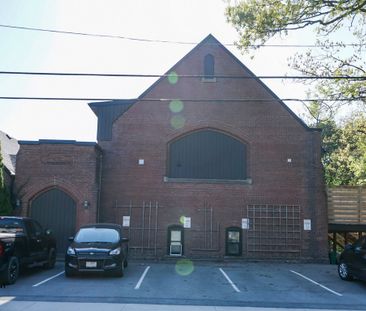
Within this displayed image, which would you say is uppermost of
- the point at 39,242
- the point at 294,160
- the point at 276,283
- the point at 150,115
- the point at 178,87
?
the point at 178,87

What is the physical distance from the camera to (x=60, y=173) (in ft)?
60.5

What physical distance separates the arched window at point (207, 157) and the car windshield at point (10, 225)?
8450mm

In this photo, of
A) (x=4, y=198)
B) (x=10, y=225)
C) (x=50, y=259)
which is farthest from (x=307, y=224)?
(x=4, y=198)

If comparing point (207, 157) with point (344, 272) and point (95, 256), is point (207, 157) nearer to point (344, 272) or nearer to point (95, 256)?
point (344, 272)

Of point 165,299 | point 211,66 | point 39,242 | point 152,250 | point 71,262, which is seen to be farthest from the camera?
point 211,66

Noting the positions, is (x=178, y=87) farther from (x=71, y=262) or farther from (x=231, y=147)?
(x=71, y=262)

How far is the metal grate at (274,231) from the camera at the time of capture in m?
19.2

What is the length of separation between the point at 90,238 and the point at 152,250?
6.10 m

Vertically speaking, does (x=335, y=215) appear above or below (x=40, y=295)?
above

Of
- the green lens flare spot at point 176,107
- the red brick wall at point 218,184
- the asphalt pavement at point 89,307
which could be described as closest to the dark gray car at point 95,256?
the asphalt pavement at point 89,307

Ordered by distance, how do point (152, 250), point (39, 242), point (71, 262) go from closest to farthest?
1. point (71, 262)
2. point (39, 242)
3. point (152, 250)

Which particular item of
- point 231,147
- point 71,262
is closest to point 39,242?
point 71,262

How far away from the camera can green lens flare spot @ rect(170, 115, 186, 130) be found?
790 inches

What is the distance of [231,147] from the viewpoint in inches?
795
